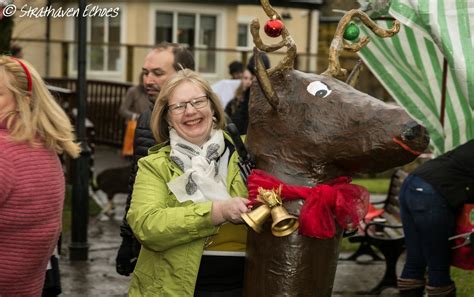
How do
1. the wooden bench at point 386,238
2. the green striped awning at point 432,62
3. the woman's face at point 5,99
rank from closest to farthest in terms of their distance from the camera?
1. the woman's face at point 5,99
2. the green striped awning at point 432,62
3. the wooden bench at point 386,238

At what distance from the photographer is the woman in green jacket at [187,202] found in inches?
153

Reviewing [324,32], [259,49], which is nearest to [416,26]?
[259,49]

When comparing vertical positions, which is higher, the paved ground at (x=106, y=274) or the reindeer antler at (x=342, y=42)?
the reindeer antler at (x=342, y=42)

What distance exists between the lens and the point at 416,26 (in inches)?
251

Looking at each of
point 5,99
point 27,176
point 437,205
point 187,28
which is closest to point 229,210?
point 27,176

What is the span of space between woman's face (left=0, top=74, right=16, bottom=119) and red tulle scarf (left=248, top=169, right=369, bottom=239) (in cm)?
113

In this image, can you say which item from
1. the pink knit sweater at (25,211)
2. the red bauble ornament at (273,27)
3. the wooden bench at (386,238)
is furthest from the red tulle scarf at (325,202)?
the wooden bench at (386,238)

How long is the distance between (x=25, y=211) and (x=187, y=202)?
699mm

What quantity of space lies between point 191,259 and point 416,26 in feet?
9.90

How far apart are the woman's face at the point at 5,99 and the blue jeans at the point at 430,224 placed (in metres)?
3.37

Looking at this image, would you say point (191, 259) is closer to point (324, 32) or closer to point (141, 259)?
point (141, 259)

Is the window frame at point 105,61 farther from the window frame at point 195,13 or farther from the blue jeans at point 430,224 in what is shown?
the blue jeans at point 430,224

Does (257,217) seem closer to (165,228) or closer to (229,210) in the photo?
(229,210)

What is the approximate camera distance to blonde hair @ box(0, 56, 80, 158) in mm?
4223
